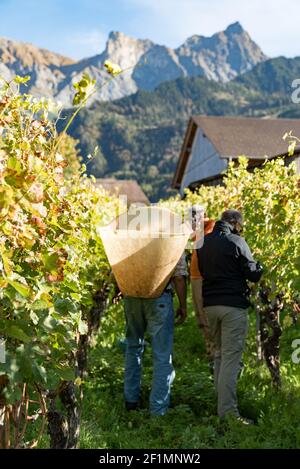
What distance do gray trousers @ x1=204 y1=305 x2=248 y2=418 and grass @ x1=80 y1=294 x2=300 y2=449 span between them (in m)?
0.20

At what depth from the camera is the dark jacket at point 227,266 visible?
18.3ft

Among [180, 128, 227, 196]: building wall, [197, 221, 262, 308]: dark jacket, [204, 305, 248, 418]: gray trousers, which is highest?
[180, 128, 227, 196]: building wall

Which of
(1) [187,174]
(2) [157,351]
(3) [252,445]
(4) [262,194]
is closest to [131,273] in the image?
(2) [157,351]

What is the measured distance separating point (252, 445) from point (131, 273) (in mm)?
1698

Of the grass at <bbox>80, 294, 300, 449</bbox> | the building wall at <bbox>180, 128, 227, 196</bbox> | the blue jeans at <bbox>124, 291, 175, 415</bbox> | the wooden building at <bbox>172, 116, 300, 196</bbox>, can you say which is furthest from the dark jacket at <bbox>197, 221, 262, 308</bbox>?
the building wall at <bbox>180, 128, 227, 196</bbox>

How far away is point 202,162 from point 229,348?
114ft

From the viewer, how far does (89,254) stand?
6.36 metres

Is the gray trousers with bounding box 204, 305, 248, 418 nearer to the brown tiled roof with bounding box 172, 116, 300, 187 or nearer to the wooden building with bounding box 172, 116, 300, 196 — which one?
the wooden building with bounding box 172, 116, 300, 196

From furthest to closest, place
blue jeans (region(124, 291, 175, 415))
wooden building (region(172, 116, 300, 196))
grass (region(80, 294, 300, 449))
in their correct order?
wooden building (region(172, 116, 300, 196)) → blue jeans (region(124, 291, 175, 415)) → grass (region(80, 294, 300, 449))

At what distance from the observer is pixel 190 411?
5.87 meters

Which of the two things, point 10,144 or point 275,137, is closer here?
point 10,144

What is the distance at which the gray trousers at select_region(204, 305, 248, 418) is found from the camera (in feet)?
18.5

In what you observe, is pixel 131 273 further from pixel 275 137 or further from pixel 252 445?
pixel 275 137

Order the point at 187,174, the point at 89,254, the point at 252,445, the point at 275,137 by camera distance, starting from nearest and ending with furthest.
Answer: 1. the point at 252,445
2. the point at 89,254
3. the point at 275,137
4. the point at 187,174
